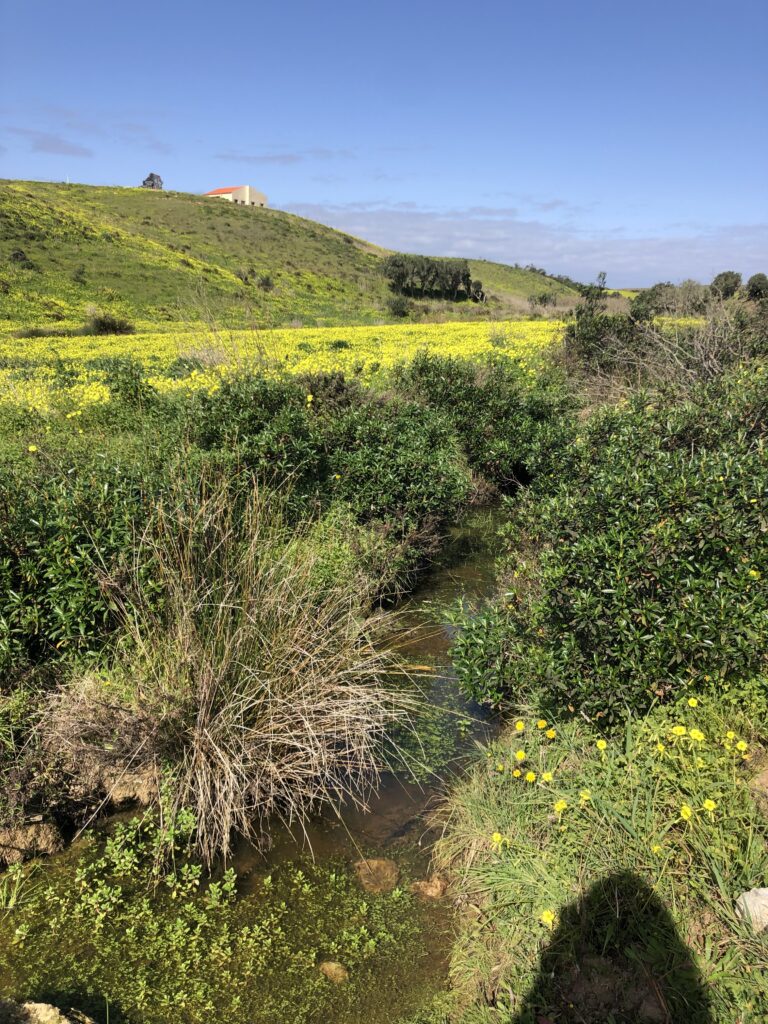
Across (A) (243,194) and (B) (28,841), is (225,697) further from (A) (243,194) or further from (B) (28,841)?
(A) (243,194)

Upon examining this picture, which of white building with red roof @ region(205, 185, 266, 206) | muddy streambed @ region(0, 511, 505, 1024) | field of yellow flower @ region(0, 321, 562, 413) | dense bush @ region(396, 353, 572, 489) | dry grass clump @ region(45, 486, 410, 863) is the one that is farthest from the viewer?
white building with red roof @ region(205, 185, 266, 206)

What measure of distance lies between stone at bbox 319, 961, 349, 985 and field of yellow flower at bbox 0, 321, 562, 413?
5.67m

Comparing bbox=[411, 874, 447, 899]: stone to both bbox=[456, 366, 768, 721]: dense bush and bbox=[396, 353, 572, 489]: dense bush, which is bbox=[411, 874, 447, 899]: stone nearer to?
bbox=[456, 366, 768, 721]: dense bush

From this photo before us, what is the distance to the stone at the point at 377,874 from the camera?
326 cm

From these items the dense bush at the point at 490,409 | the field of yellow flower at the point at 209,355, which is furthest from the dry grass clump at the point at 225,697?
the dense bush at the point at 490,409

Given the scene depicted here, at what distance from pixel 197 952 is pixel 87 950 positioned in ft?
1.63

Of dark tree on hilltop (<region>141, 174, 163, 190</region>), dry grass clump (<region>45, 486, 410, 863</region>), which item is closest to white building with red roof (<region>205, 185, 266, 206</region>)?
dark tree on hilltop (<region>141, 174, 163, 190</region>)

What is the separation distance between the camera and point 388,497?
259 inches

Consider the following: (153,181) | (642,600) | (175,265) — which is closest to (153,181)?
(153,181)

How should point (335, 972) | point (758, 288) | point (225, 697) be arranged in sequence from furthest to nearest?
point (758, 288)
point (225, 697)
point (335, 972)

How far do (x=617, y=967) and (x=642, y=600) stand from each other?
5.67ft

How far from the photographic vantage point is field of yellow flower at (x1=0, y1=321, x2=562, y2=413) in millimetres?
7734

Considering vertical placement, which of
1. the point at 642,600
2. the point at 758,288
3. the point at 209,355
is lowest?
the point at 642,600

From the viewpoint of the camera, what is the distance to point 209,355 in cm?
779
